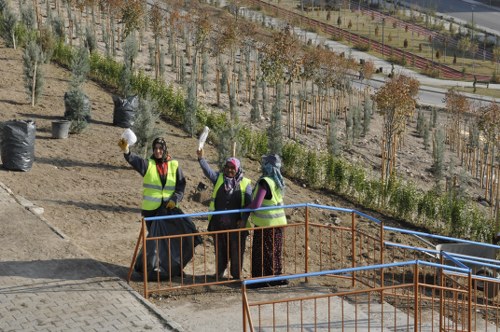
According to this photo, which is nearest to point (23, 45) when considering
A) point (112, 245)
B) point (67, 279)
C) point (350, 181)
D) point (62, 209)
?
point (350, 181)

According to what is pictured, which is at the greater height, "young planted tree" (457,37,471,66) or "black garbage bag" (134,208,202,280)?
"young planted tree" (457,37,471,66)

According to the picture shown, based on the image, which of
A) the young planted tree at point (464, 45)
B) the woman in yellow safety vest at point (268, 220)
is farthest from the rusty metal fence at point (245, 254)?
the young planted tree at point (464, 45)

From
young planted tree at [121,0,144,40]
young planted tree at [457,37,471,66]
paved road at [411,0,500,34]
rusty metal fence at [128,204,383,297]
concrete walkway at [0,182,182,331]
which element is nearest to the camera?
concrete walkway at [0,182,182,331]

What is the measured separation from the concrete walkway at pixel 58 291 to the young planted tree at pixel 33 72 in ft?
24.4

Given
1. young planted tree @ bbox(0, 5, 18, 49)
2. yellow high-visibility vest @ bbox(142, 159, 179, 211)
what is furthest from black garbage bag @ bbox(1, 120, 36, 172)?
young planted tree @ bbox(0, 5, 18, 49)

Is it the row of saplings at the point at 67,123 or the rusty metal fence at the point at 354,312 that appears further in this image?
the row of saplings at the point at 67,123

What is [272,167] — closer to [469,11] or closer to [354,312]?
[354,312]

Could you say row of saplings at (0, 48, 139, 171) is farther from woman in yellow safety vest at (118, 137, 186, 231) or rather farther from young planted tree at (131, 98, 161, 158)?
woman in yellow safety vest at (118, 137, 186, 231)

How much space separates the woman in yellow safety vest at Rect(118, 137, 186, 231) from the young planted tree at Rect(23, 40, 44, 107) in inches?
345

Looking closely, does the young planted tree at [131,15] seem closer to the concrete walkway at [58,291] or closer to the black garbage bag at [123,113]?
the black garbage bag at [123,113]

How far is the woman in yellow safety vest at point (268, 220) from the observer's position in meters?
9.64

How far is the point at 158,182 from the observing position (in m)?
9.93

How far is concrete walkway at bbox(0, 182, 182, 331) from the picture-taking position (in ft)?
27.8

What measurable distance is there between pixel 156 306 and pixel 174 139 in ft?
29.6
